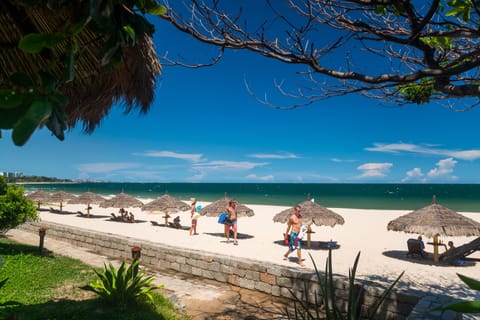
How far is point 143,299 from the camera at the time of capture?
19.5 feet

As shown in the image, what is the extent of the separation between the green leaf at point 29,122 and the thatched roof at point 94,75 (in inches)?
70.6

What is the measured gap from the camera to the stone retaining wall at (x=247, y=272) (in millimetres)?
5434

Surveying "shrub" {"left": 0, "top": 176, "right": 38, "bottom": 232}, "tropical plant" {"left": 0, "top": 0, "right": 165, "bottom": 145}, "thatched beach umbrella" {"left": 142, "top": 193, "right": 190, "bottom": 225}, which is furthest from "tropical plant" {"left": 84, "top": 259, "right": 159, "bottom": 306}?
"thatched beach umbrella" {"left": 142, "top": 193, "right": 190, "bottom": 225}

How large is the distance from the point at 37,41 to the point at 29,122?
0.28 m

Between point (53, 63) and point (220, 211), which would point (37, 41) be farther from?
point (220, 211)

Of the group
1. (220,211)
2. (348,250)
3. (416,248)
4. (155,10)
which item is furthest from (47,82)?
(220,211)

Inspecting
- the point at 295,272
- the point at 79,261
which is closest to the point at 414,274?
the point at 295,272

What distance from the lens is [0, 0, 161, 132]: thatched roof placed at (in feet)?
6.98

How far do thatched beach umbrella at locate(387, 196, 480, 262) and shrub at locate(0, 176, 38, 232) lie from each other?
11330 mm

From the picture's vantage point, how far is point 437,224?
941 centimetres

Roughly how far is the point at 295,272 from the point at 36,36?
6814mm

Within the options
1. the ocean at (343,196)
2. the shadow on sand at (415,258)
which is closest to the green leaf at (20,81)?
the shadow on sand at (415,258)

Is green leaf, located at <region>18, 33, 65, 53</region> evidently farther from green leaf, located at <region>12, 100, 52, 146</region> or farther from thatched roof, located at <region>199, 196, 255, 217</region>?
thatched roof, located at <region>199, 196, 255, 217</region>

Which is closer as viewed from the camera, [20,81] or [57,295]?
[20,81]
